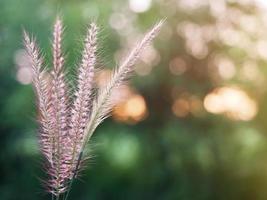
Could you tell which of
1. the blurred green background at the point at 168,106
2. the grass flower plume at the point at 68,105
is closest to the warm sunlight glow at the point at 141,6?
the blurred green background at the point at 168,106

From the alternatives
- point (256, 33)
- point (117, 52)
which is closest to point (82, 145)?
point (117, 52)

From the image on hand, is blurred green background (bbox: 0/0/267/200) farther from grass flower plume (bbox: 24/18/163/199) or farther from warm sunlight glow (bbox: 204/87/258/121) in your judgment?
grass flower plume (bbox: 24/18/163/199)

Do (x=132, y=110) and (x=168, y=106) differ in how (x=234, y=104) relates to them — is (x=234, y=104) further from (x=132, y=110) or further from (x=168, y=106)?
(x=132, y=110)

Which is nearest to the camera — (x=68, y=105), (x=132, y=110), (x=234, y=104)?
(x=68, y=105)

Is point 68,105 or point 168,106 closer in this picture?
point 68,105

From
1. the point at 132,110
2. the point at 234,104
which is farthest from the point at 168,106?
the point at 234,104

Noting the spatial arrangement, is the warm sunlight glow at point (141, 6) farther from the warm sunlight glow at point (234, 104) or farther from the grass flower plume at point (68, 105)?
the grass flower plume at point (68, 105)
